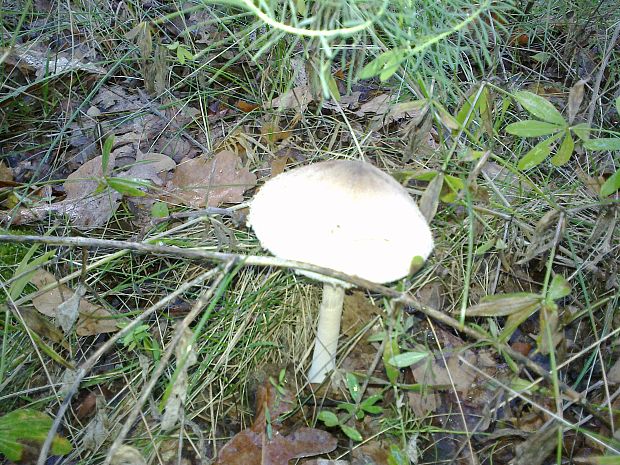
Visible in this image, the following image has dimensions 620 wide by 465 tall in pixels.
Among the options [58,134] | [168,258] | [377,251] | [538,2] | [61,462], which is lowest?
[61,462]

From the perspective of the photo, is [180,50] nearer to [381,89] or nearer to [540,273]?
[381,89]

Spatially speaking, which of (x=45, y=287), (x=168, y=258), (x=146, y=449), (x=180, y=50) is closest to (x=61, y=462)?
(x=146, y=449)

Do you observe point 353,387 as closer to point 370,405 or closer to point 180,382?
point 370,405

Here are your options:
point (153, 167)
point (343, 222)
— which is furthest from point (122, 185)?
point (343, 222)

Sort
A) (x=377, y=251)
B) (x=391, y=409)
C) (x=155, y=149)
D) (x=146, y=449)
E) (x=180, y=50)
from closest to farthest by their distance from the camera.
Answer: (x=377, y=251)
(x=146, y=449)
(x=391, y=409)
(x=180, y=50)
(x=155, y=149)

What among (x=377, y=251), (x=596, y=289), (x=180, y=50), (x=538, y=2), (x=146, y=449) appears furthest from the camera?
(x=538, y=2)

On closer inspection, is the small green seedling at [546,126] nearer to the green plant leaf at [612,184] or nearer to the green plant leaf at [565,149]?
the green plant leaf at [565,149]

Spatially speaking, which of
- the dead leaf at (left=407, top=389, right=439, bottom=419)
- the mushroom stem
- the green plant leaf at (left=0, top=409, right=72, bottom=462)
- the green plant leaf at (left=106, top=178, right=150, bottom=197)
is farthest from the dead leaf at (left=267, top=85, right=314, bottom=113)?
the green plant leaf at (left=0, top=409, right=72, bottom=462)
